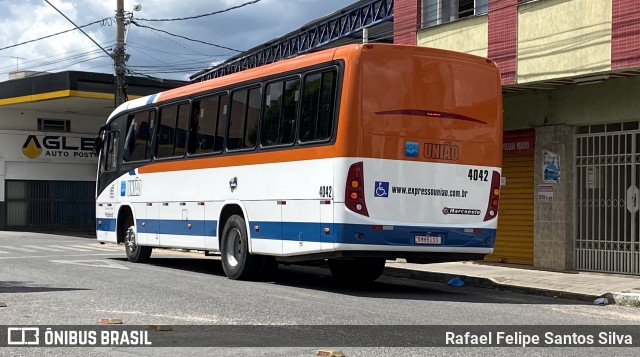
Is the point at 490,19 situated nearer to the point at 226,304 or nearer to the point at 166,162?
the point at 166,162

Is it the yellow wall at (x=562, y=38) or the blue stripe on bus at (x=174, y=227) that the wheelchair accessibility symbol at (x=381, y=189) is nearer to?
the blue stripe on bus at (x=174, y=227)

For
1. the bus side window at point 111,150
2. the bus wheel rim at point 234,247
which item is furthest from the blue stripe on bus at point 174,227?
the bus side window at point 111,150

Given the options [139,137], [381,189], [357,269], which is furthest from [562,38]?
[139,137]

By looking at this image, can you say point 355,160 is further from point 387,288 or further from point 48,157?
point 48,157

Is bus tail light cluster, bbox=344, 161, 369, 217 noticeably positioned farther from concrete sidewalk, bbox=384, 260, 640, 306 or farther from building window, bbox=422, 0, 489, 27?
building window, bbox=422, 0, 489, 27

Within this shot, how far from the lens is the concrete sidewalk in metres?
13.4

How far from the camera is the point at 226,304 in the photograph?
36.7ft

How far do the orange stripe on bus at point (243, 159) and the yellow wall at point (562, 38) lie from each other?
255 inches

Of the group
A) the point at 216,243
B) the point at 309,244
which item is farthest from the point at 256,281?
the point at 309,244

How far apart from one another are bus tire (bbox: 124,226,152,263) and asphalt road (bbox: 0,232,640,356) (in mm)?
1603

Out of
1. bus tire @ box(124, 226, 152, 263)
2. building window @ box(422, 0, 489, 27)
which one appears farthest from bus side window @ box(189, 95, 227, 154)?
building window @ box(422, 0, 489, 27)

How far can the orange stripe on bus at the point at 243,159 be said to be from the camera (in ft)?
42.1

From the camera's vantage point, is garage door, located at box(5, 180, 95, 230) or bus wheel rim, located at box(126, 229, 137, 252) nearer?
bus wheel rim, located at box(126, 229, 137, 252)

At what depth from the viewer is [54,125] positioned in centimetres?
4028
